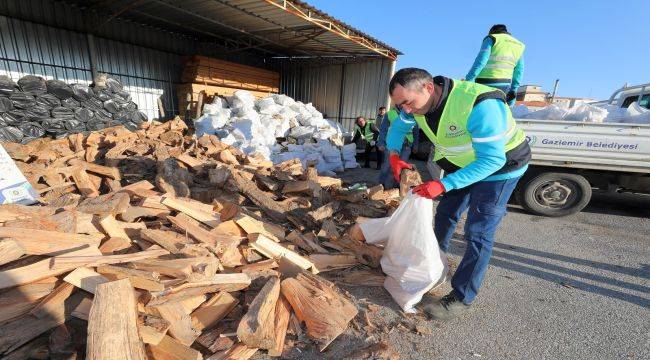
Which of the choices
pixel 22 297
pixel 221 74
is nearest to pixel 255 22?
pixel 221 74

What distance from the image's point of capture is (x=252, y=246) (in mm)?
2613

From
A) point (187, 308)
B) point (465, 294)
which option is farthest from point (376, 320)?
point (187, 308)

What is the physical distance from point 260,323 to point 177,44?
1242 centimetres

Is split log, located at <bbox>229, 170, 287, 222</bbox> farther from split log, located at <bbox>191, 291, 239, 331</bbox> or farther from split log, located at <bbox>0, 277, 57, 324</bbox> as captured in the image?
split log, located at <bbox>0, 277, 57, 324</bbox>

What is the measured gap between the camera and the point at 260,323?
180cm

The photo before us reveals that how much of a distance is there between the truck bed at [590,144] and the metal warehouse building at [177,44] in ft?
19.3

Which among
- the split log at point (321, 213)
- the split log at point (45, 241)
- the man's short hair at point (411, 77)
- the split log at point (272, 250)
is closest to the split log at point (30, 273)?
the split log at point (45, 241)

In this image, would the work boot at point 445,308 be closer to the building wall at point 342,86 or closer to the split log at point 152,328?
the split log at point 152,328

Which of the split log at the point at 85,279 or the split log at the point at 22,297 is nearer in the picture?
the split log at the point at 22,297

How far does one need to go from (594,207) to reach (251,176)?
21.5ft

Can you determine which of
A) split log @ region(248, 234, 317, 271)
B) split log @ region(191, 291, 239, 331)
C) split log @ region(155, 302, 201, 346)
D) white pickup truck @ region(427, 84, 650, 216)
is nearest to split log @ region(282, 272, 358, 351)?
split log @ region(248, 234, 317, 271)

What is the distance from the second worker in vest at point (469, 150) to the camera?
6.46ft

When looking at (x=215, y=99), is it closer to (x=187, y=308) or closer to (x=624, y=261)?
(x=187, y=308)

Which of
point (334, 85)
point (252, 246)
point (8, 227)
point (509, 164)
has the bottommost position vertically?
point (252, 246)
